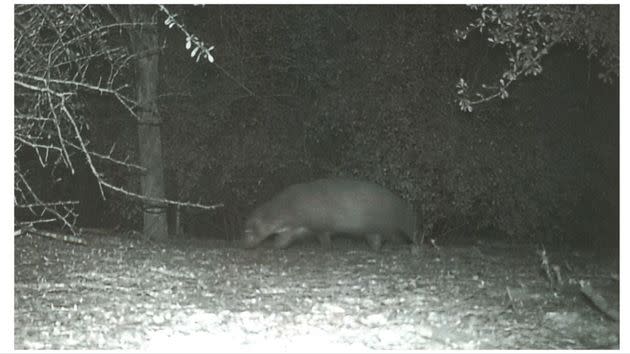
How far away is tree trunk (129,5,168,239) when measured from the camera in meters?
12.3

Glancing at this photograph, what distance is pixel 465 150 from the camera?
11.7 metres

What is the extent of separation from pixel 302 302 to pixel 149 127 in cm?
684

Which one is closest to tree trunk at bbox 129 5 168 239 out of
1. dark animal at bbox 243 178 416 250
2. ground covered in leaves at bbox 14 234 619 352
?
dark animal at bbox 243 178 416 250

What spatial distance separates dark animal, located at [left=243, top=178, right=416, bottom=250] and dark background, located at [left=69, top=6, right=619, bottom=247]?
1109mm

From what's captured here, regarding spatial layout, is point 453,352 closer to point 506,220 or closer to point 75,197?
point 506,220

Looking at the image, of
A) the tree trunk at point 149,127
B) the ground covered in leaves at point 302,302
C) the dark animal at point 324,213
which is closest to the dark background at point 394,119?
the tree trunk at point 149,127

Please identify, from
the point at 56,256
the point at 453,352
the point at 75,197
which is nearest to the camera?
the point at 453,352

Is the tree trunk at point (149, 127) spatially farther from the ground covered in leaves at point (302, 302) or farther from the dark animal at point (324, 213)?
the ground covered in leaves at point (302, 302)

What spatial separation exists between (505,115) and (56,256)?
6.44 metres

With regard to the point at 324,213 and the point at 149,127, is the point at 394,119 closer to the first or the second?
the point at 324,213

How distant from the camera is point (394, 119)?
1169 centimetres

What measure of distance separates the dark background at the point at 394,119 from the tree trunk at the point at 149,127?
390mm

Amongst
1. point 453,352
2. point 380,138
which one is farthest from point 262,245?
point 453,352

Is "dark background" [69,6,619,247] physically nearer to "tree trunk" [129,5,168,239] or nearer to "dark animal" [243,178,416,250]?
"tree trunk" [129,5,168,239]
